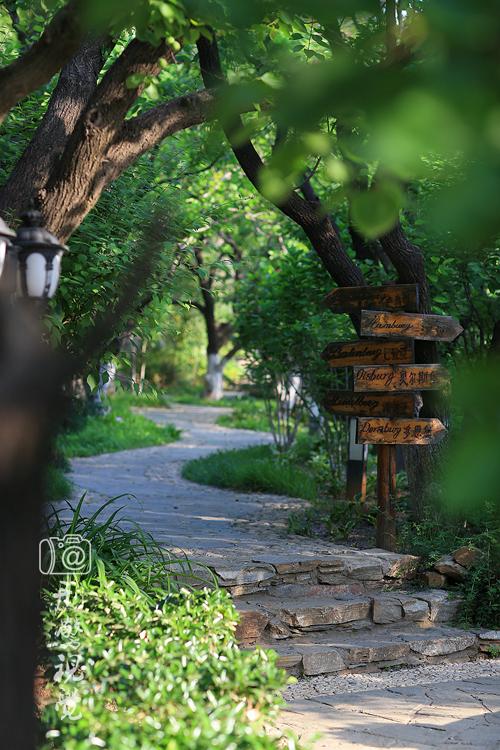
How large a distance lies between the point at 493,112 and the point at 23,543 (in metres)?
1.84

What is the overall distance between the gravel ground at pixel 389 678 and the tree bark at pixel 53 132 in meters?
3.23

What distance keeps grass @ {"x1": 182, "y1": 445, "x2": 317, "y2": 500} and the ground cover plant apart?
17.1ft

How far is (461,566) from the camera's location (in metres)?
6.82

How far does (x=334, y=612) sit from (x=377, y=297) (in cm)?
247

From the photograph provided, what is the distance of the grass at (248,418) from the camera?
2017 cm

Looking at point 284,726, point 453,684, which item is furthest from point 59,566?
point 453,684

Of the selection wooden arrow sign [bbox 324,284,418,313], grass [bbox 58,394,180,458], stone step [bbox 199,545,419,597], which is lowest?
stone step [bbox 199,545,419,597]

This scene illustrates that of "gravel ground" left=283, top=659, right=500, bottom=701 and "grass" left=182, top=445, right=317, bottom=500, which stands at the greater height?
"grass" left=182, top=445, right=317, bottom=500

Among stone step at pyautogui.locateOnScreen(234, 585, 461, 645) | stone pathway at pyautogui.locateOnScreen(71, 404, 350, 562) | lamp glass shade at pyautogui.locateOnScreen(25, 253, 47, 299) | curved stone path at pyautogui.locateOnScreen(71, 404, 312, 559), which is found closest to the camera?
lamp glass shade at pyautogui.locateOnScreen(25, 253, 47, 299)

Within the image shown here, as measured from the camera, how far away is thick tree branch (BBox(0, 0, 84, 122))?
3.66 m

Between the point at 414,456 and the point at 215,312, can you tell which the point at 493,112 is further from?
the point at 215,312

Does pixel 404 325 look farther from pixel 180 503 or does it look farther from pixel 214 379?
pixel 214 379

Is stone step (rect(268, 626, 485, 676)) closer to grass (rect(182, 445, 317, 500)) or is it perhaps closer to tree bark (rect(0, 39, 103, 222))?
tree bark (rect(0, 39, 103, 222))

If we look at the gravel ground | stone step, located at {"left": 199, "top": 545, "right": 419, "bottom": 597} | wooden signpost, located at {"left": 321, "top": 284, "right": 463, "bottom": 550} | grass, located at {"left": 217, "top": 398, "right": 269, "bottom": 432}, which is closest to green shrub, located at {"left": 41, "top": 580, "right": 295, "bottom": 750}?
the gravel ground
